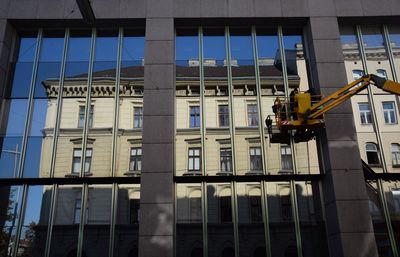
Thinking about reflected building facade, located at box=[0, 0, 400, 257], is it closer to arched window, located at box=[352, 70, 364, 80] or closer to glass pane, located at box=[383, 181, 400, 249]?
glass pane, located at box=[383, 181, 400, 249]

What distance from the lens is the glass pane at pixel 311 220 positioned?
14.4 m

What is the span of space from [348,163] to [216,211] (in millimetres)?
5262

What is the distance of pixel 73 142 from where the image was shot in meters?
15.8

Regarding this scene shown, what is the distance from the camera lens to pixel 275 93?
647 inches

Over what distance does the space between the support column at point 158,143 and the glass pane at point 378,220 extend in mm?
7418

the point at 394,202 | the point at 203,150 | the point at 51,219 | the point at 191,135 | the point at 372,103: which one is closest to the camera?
the point at 51,219

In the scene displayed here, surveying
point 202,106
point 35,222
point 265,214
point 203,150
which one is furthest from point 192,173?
point 35,222

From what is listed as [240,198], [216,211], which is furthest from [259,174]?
[216,211]

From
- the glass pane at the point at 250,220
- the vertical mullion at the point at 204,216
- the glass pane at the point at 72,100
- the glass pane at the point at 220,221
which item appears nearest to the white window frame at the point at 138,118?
the glass pane at the point at 72,100

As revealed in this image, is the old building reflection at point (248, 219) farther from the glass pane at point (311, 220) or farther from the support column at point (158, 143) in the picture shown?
the support column at point (158, 143)

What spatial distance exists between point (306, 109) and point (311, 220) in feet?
13.5

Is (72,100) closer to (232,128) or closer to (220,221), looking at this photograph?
(232,128)

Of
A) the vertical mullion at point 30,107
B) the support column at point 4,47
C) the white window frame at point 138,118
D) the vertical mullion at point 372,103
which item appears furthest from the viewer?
the support column at point 4,47

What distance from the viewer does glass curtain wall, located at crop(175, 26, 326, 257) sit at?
14445 mm
